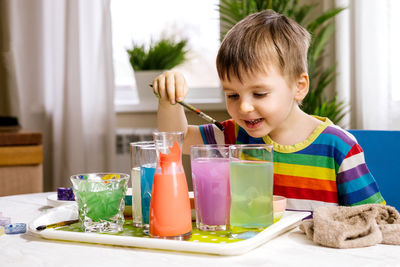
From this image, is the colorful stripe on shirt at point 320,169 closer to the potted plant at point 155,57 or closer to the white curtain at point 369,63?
the white curtain at point 369,63

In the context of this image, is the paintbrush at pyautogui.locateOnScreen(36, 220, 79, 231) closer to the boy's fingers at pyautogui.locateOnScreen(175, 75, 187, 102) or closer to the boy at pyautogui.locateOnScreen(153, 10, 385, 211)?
the boy's fingers at pyautogui.locateOnScreen(175, 75, 187, 102)

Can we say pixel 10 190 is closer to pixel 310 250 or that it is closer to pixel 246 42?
pixel 246 42

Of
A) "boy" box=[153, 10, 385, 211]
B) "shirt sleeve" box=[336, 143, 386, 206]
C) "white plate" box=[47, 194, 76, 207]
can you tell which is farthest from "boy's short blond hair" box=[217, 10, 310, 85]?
"white plate" box=[47, 194, 76, 207]

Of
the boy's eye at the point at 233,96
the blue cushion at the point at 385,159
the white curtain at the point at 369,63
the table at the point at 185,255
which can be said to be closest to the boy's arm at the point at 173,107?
the boy's eye at the point at 233,96

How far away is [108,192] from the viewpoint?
84cm

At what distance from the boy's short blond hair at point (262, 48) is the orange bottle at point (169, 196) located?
402 millimetres

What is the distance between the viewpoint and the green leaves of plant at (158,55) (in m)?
3.04

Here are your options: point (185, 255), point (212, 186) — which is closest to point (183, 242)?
point (185, 255)

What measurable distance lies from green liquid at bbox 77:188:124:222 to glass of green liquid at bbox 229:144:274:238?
0.21 m

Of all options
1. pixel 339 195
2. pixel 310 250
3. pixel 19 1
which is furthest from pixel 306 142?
pixel 19 1

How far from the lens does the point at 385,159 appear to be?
4.23 feet

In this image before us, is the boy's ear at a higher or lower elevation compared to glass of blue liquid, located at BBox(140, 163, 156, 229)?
higher

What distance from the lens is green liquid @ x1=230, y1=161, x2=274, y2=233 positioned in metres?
0.78

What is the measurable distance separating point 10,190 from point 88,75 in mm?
932
